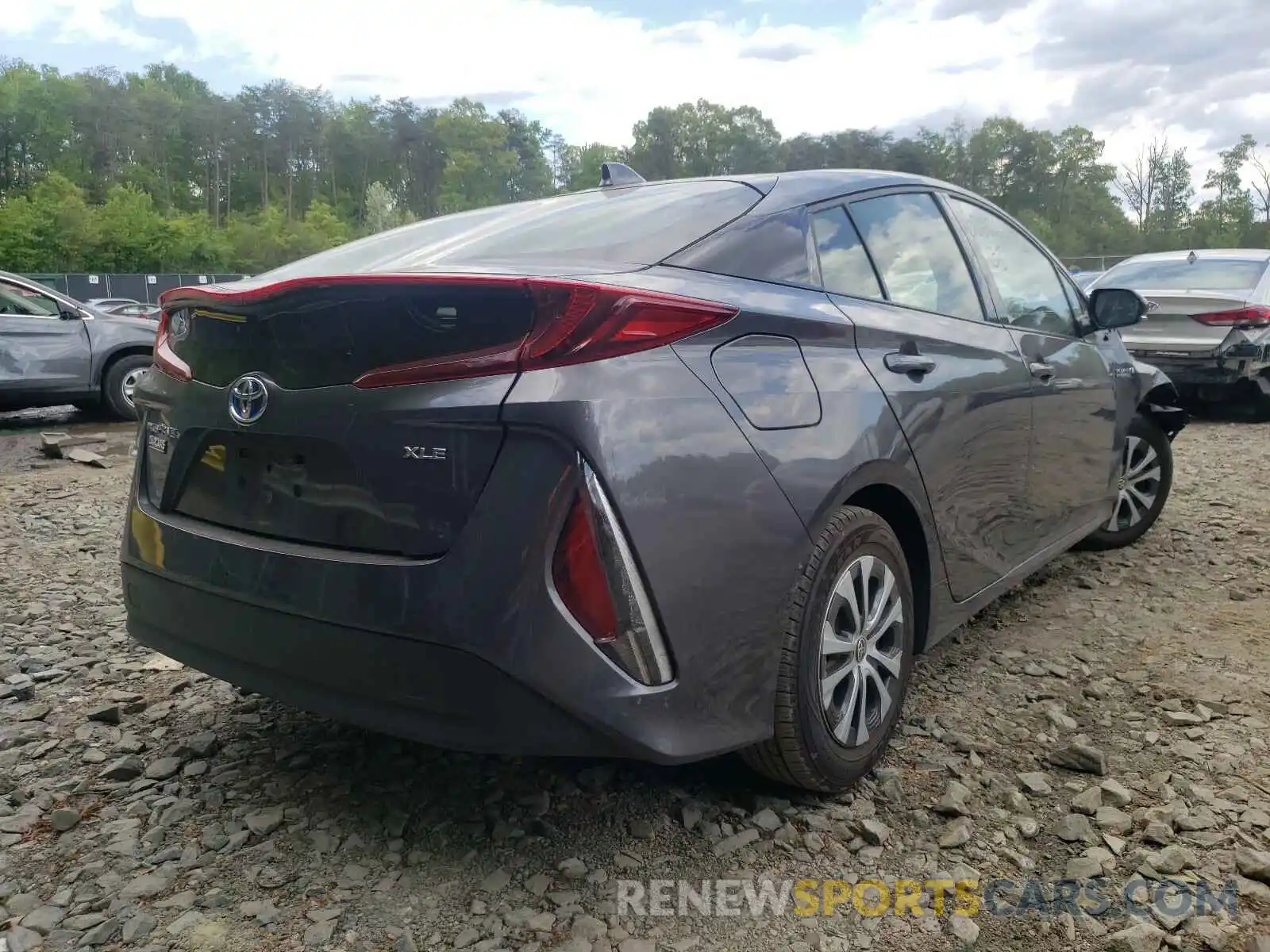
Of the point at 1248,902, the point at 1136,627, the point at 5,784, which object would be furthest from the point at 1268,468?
the point at 5,784

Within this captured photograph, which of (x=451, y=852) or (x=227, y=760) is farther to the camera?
(x=227, y=760)

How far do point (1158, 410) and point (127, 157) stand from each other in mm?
106553

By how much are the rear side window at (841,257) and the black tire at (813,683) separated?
2.02 ft

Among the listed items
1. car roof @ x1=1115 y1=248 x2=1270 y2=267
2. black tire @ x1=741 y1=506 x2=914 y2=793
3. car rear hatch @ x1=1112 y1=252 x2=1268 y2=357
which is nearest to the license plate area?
black tire @ x1=741 y1=506 x2=914 y2=793

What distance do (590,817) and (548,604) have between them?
0.77m

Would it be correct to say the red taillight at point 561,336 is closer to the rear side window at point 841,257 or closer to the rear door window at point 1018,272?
the rear side window at point 841,257


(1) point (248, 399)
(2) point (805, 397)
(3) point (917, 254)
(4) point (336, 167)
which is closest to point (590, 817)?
(2) point (805, 397)

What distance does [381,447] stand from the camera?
77.3 inches

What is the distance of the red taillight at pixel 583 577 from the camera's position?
72.8 inches

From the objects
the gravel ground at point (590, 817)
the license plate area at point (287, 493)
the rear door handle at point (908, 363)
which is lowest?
the gravel ground at point (590, 817)

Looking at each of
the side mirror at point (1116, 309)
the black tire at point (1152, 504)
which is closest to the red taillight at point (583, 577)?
the side mirror at point (1116, 309)

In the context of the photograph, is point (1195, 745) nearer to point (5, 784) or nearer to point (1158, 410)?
point (1158, 410)

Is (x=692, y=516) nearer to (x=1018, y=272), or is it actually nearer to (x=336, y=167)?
(x=1018, y=272)

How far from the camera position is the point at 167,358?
245 centimetres
